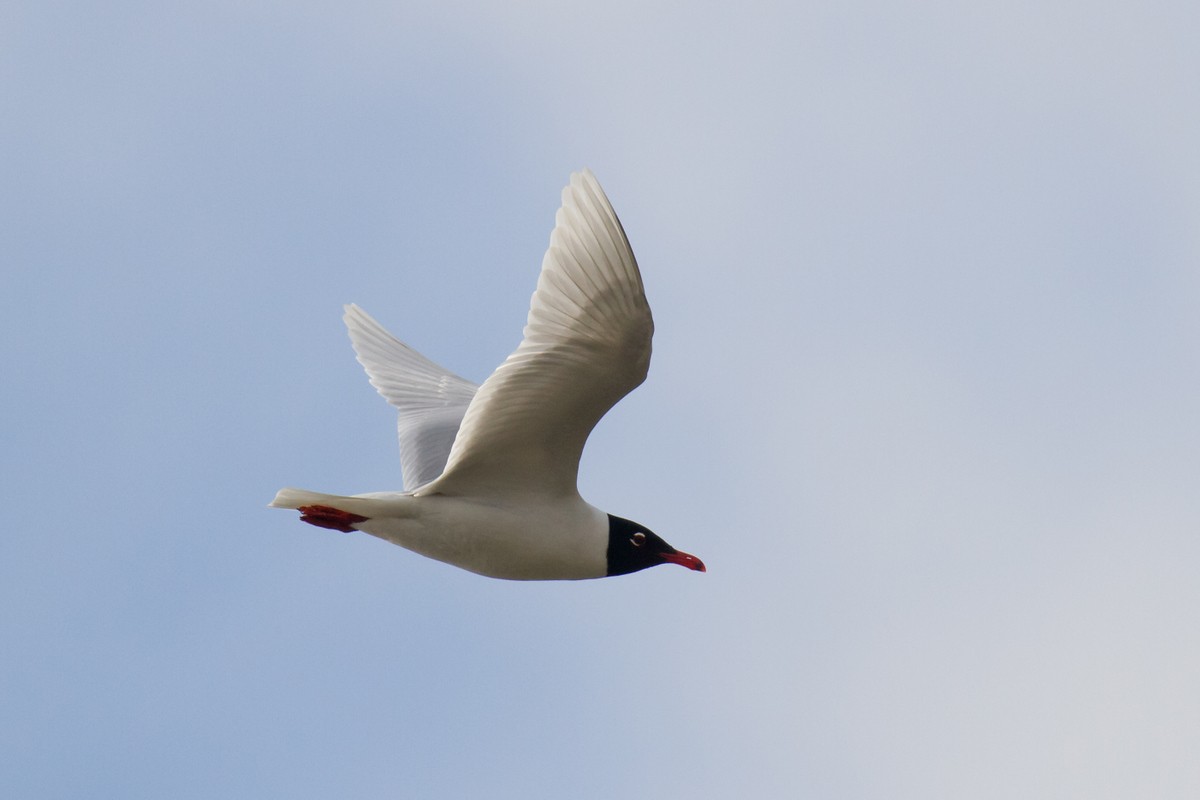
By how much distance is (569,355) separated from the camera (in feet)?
27.8

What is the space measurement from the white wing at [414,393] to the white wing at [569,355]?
1.93m

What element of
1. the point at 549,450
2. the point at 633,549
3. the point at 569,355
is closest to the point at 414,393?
the point at 633,549

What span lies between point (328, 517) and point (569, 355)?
6.02 feet

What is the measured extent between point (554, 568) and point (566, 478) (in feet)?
1.93

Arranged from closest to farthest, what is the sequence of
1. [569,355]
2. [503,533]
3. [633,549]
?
1. [569,355]
2. [503,533]
3. [633,549]

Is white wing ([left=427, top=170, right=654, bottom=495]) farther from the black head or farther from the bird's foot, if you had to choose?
the black head

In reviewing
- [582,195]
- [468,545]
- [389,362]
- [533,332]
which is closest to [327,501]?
[468,545]

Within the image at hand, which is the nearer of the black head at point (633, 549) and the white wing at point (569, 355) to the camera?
the white wing at point (569, 355)

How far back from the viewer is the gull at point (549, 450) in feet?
27.1

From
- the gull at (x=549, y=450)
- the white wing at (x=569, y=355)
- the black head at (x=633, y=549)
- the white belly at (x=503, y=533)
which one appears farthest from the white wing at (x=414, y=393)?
the white wing at (x=569, y=355)

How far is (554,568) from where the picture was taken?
967cm

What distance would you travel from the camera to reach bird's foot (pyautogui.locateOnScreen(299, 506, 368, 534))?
30.6 feet

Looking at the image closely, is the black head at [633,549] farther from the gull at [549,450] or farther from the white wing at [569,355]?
the white wing at [569,355]

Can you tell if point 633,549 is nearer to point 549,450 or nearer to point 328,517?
point 549,450
